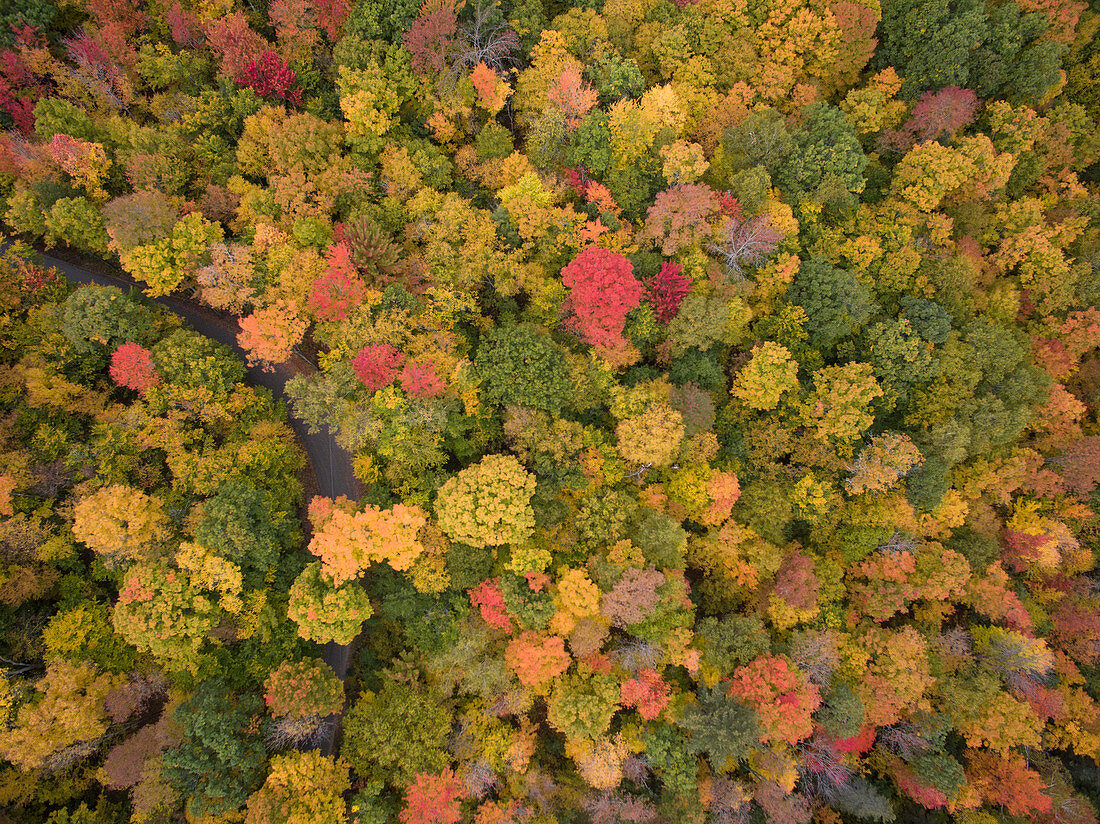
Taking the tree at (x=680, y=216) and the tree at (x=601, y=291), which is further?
the tree at (x=680, y=216)

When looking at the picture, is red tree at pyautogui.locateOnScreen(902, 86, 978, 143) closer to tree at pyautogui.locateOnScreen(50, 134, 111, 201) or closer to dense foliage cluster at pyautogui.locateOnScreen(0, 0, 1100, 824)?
dense foliage cluster at pyautogui.locateOnScreen(0, 0, 1100, 824)

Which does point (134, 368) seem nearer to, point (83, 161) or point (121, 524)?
point (121, 524)

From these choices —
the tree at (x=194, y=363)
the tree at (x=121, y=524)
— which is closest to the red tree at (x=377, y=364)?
the tree at (x=194, y=363)

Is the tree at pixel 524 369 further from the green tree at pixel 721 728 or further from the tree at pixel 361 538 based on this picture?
the green tree at pixel 721 728

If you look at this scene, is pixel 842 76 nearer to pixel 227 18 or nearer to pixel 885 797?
pixel 227 18

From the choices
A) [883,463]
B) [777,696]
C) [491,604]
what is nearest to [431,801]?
[491,604]
